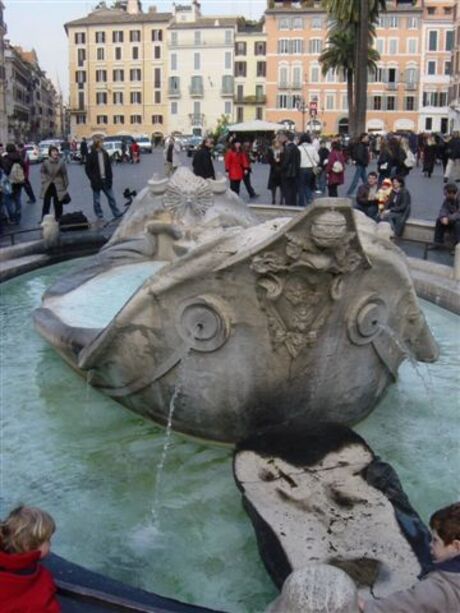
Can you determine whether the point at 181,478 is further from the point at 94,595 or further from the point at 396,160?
the point at 396,160

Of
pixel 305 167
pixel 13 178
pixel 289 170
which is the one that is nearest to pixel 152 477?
pixel 289 170

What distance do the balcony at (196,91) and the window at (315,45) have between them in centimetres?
1350

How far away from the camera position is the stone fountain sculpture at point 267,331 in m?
4.21

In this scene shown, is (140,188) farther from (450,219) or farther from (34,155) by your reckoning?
(34,155)

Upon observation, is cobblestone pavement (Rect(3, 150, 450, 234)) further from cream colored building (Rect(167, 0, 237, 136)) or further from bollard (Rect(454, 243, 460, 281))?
cream colored building (Rect(167, 0, 237, 136))

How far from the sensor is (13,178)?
15.3m

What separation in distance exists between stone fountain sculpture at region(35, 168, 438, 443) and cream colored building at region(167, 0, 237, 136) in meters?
87.3

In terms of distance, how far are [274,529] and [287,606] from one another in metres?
1.76

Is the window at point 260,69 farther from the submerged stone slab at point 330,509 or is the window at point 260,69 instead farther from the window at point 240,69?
the submerged stone slab at point 330,509

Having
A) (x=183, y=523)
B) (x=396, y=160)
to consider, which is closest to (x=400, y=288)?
(x=183, y=523)

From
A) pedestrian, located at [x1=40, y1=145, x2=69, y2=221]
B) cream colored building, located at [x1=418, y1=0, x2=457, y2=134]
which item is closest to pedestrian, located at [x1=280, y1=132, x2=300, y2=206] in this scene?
pedestrian, located at [x1=40, y1=145, x2=69, y2=221]

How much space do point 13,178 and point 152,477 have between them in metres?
11.5

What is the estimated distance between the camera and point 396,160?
16875mm

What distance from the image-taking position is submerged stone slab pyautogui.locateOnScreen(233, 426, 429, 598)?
12.2 feet
